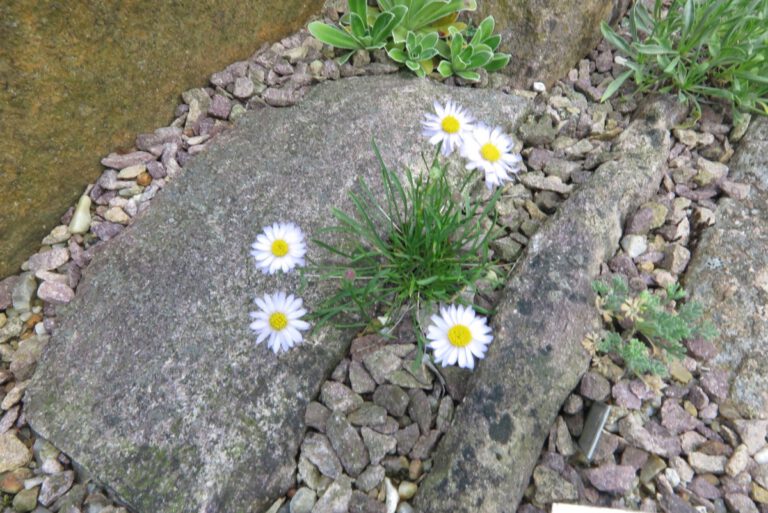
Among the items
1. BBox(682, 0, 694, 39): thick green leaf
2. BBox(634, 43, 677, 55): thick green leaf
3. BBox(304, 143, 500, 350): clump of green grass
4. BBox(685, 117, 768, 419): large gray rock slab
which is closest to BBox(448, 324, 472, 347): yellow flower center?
BBox(304, 143, 500, 350): clump of green grass

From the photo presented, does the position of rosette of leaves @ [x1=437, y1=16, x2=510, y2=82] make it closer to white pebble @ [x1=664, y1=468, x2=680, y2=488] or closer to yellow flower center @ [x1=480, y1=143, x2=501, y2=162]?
yellow flower center @ [x1=480, y1=143, x2=501, y2=162]

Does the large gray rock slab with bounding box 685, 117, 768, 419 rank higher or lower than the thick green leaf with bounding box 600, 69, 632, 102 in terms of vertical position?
lower

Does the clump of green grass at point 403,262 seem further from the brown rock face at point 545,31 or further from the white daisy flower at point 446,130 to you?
the brown rock face at point 545,31

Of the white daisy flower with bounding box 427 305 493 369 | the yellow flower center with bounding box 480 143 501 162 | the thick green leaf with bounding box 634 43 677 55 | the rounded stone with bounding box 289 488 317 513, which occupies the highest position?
the thick green leaf with bounding box 634 43 677 55

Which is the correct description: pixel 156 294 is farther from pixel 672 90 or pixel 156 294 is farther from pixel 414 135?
pixel 672 90

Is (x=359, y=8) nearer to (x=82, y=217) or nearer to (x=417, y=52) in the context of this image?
(x=417, y=52)

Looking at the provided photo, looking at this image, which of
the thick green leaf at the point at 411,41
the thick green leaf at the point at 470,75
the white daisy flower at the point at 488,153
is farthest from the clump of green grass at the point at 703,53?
the white daisy flower at the point at 488,153
